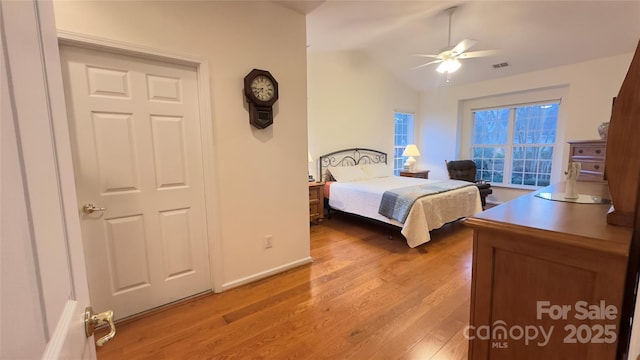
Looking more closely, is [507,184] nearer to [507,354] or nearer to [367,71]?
[367,71]

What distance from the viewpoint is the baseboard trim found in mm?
2408

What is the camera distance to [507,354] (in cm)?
113

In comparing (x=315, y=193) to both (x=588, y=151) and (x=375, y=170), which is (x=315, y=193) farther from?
(x=588, y=151)

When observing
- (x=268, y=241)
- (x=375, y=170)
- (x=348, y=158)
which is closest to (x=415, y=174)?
(x=375, y=170)

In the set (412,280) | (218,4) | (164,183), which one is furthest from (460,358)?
(218,4)

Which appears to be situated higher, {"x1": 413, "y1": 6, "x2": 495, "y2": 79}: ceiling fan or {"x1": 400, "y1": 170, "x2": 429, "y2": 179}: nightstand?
{"x1": 413, "y1": 6, "x2": 495, "y2": 79}: ceiling fan

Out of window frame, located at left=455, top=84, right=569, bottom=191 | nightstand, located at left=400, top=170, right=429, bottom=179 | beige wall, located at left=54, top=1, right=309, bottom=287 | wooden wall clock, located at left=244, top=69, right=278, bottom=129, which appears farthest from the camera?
nightstand, located at left=400, top=170, right=429, bottom=179

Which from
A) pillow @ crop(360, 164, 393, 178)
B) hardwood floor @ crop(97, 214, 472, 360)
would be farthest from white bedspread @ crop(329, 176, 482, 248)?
pillow @ crop(360, 164, 393, 178)

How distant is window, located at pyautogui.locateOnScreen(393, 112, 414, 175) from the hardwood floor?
362 centimetres

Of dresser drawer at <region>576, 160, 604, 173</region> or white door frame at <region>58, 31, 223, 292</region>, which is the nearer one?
white door frame at <region>58, 31, 223, 292</region>

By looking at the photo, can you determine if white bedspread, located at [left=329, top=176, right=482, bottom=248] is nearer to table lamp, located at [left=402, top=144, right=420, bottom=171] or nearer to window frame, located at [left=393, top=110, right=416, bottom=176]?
table lamp, located at [left=402, top=144, right=420, bottom=171]

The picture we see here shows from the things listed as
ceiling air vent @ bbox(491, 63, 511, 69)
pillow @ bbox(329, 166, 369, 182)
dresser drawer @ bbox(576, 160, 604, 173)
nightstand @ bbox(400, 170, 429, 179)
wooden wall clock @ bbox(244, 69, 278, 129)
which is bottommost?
nightstand @ bbox(400, 170, 429, 179)

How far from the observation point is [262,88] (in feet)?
7.76

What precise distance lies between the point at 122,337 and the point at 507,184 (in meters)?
6.39
